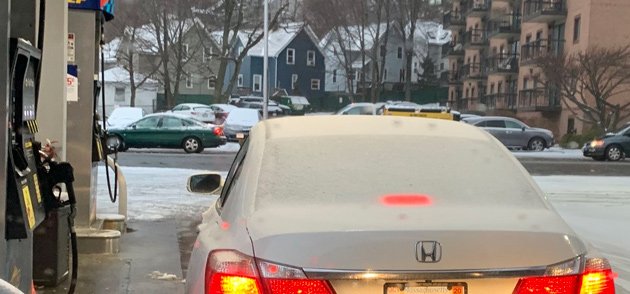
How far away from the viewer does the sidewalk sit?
6.18 metres

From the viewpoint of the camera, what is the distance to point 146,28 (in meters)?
48.9

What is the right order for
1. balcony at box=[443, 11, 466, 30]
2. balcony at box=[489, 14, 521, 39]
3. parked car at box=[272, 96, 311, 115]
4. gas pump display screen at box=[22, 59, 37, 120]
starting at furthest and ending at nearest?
balcony at box=[443, 11, 466, 30] < parked car at box=[272, 96, 311, 115] < balcony at box=[489, 14, 521, 39] < gas pump display screen at box=[22, 59, 37, 120]

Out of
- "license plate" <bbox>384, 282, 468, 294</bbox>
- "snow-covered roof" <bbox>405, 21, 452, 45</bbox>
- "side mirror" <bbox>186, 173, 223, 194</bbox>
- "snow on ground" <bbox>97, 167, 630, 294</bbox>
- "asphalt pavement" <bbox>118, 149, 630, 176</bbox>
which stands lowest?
"asphalt pavement" <bbox>118, 149, 630, 176</bbox>

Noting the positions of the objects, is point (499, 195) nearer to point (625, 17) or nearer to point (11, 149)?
point (11, 149)

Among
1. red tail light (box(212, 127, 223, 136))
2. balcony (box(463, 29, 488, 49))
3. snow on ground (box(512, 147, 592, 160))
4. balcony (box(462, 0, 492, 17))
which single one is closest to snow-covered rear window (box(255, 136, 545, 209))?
red tail light (box(212, 127, 223, 136))

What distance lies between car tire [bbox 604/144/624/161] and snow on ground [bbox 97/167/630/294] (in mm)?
8105

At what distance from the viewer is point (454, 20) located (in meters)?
57.6

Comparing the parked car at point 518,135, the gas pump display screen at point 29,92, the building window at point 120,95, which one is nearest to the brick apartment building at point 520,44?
the parked car at point 518,135

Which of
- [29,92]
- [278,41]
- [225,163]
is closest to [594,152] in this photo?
[225,163]

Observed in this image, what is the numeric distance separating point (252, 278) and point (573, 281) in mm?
1233

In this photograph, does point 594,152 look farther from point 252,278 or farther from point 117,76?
point 117,76

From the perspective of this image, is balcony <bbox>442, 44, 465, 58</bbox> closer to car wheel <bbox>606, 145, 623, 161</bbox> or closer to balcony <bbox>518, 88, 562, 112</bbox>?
balcony <bbox>518, 88, 562, 112</bbox>

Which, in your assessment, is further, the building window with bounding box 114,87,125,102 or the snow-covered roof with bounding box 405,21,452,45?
the building window with bounding box 114,87,125,102

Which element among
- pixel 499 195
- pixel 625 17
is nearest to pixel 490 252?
pixel 499 195
